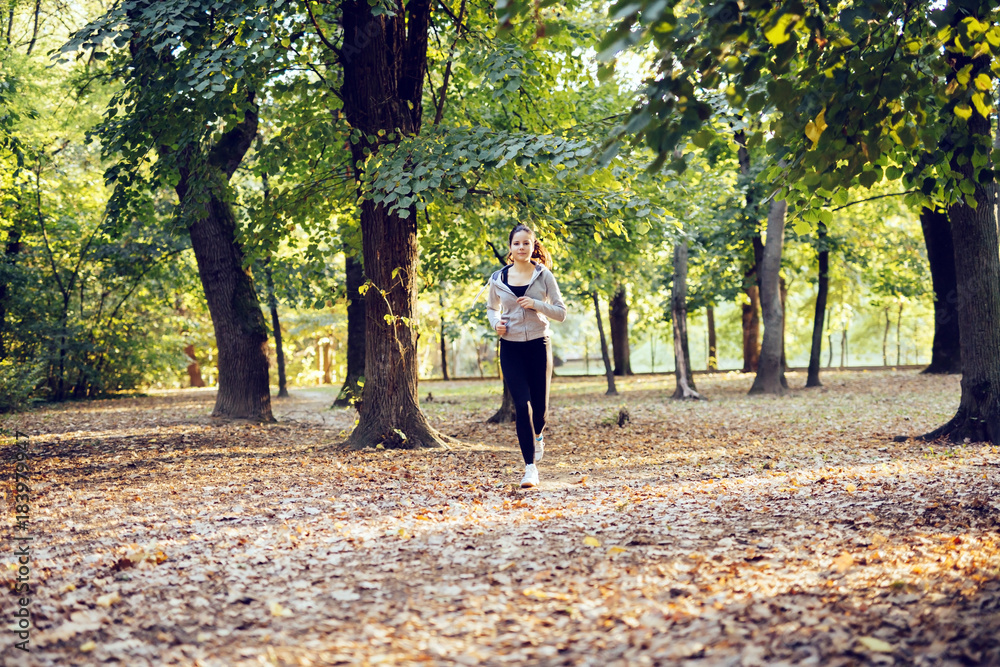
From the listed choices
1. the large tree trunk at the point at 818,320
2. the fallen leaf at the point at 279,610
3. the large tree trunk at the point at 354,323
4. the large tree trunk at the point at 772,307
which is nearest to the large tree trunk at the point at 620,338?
the large tree trunk at the point at 818,320

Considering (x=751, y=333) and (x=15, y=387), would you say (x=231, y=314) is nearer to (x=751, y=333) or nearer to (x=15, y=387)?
(x=15, y=387)

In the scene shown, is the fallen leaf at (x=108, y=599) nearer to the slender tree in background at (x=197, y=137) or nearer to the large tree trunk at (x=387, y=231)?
the slender tree in background at (x=197, y=137)

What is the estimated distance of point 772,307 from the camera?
15336 mm

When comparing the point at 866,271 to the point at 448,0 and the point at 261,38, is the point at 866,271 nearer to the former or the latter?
the point at 448,0

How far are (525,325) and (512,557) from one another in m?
2.39

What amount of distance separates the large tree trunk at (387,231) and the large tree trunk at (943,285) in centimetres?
1452

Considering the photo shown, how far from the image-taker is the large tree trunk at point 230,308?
10.9 metres

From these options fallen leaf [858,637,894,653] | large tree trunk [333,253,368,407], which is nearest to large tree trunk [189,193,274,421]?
large tree trunk [333,253,368,407]

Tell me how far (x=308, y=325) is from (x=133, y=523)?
93.0 ft

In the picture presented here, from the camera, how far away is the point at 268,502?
5.60 meters

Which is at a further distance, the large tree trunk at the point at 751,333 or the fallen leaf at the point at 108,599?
the large tree trunk at the point at 751,333

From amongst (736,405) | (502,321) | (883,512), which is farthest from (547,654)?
(736,405)

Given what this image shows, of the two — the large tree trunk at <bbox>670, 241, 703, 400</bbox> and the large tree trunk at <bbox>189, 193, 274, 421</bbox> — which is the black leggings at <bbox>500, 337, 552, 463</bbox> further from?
the large tree trunk at <bbox>670, 241, 703, 400</bbox>

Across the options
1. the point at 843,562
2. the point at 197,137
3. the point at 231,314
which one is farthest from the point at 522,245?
the point at 231,314
